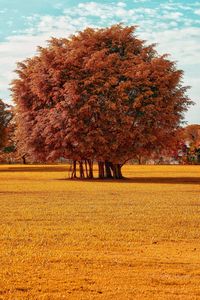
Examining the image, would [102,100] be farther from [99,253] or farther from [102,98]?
[99,253]

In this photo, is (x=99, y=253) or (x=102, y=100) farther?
(x=102, y=100)

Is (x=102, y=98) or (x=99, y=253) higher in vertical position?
(x=102, y=98)

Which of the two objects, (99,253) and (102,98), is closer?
(99,253)

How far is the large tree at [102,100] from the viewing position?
5444cm

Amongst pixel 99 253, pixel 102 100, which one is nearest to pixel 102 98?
pixel 102 100

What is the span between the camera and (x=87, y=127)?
179ft

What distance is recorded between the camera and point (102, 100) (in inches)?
2191

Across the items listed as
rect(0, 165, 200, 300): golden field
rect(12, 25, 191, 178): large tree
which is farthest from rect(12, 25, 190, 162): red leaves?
rect(0, 165, 200, 300): golden field

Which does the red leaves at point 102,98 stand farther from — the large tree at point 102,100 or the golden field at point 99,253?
the golden field at point 99,253

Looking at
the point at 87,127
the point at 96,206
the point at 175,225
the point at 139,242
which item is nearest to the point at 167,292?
the point at 139,242

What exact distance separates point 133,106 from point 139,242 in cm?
3954

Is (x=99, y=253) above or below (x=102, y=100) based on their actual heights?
below

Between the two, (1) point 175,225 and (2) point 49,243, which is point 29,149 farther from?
(2) point 49,243

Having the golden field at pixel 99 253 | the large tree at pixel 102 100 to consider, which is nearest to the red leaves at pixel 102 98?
the large tree at pixel 102 100
